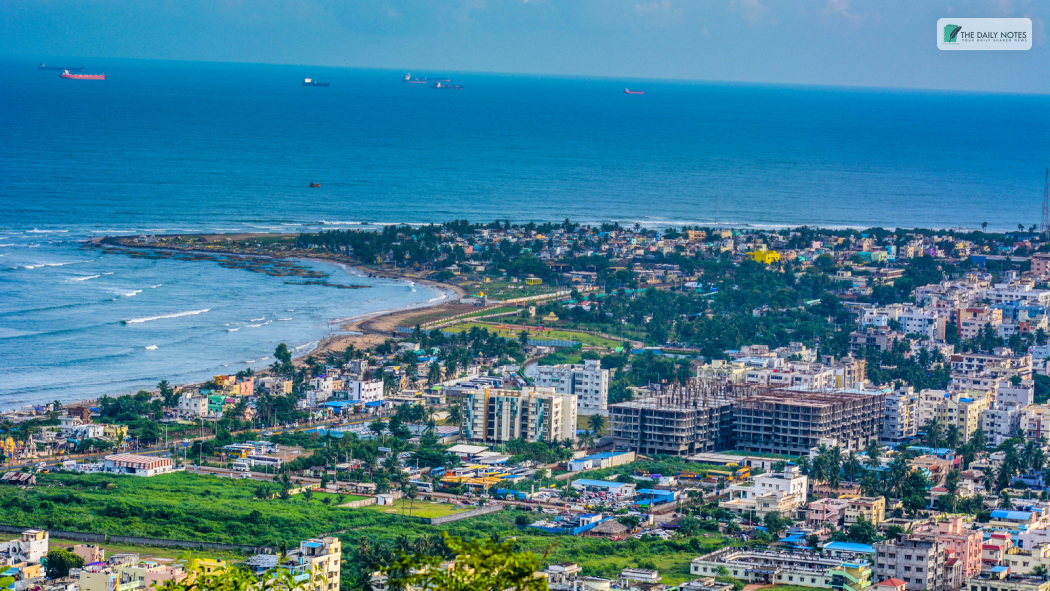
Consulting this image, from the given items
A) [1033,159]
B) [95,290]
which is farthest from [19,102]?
[95,290]

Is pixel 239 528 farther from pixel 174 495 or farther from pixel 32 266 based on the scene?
pixel 32 266

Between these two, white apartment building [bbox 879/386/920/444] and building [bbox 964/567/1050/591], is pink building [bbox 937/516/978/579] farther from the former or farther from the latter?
white apartment building [bbox 879/386/920/444]

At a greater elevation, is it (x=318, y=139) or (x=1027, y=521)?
(x=318, y=139)

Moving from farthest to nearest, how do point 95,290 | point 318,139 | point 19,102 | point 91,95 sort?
point 91,95 < point 19,102 < point 318,139 < point 95,290

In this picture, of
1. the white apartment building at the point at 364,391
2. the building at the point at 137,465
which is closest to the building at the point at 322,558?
the building at the point at 137,465

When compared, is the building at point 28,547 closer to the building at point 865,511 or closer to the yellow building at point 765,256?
the building at point 865,511

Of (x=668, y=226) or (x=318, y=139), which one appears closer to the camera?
(x=668, y=226)
